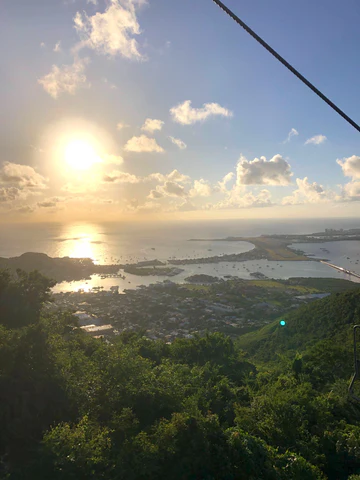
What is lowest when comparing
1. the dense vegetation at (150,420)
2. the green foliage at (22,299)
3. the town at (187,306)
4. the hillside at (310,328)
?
the town at (187,306)

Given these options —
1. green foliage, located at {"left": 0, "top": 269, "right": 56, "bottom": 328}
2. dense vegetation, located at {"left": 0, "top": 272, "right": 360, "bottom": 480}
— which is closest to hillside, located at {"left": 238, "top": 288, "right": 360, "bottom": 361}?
dense vegetation, located at {"left": 0, "top": 272, "right": 360, "bottom": 480}

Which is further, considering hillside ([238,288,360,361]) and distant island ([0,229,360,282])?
distant island ([0,229,360,282])

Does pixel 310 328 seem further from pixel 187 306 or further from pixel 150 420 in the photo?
pixel 150 420

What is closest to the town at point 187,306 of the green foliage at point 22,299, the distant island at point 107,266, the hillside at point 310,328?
the hillside at point 310,328

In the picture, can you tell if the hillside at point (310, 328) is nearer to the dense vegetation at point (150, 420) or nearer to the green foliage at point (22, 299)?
the dense vegetation at point (150, 420)

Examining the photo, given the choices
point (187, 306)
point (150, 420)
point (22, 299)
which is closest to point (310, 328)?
point (187, 306)

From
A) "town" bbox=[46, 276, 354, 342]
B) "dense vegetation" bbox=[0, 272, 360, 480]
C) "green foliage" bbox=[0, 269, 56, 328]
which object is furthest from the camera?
"town" bbox=[46, 276, 354, 342]

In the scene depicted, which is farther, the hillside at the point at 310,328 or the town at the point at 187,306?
the town at the point at 187,306

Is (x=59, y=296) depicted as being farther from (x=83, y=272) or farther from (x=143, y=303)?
(x=83, y=272)

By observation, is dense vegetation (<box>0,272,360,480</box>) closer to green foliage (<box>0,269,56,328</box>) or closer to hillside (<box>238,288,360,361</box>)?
green foliage (<box>0,269,56,328</box>)

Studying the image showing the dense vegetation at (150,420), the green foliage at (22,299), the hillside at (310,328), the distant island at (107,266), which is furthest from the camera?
the distant island at (107,266)
